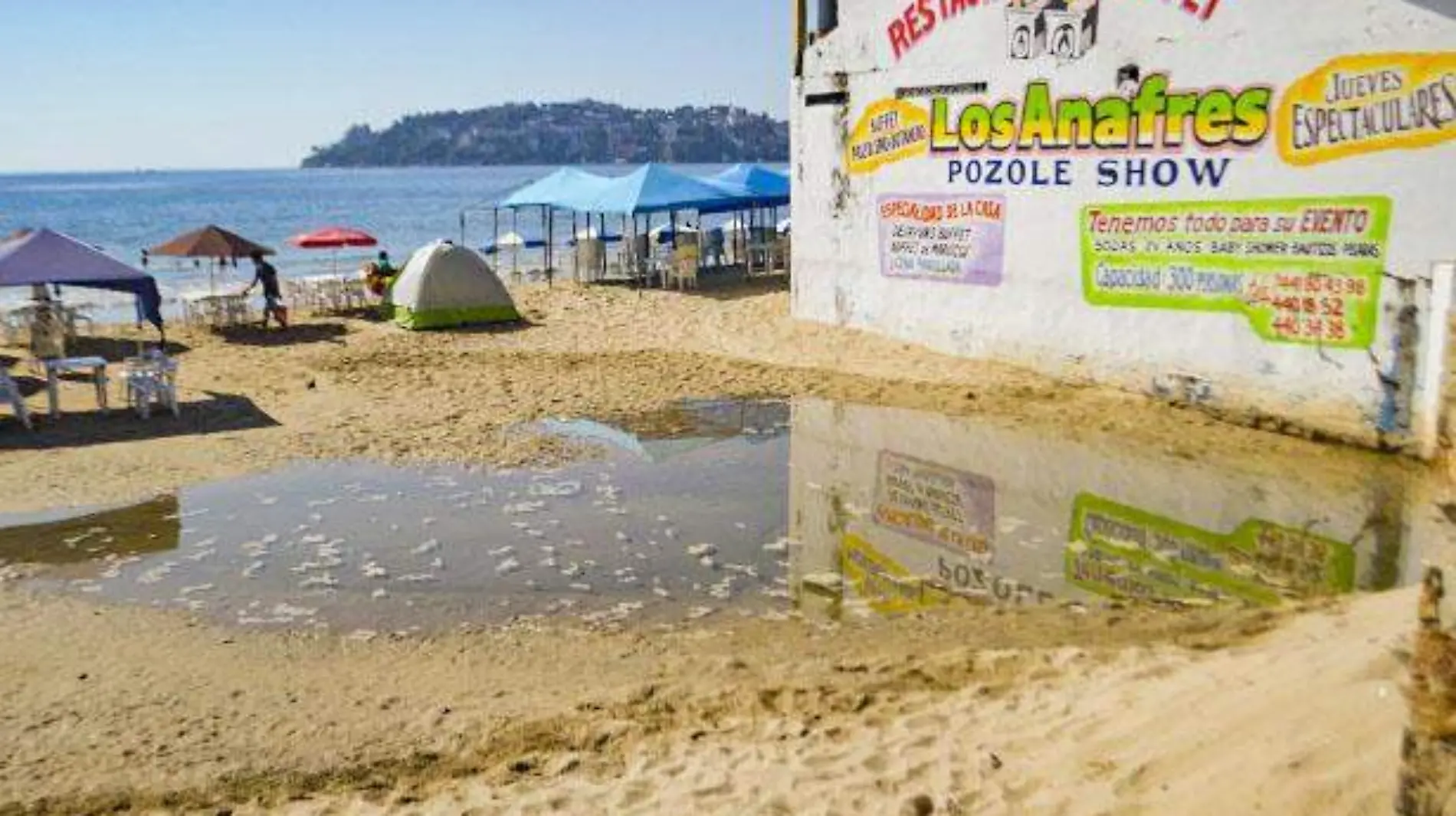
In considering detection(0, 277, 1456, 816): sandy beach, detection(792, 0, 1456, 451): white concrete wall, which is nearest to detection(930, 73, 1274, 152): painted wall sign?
detection(792, 0, 1456, 451): white concrete wall

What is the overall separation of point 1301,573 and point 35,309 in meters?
17.5

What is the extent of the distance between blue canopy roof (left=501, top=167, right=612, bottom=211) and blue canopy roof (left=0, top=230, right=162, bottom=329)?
10.5 metres

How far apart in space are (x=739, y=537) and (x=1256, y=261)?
627cm

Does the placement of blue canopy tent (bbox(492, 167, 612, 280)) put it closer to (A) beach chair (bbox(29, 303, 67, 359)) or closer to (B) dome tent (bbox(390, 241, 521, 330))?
(B) dome tent (bbox(390, 241, 521, 330))

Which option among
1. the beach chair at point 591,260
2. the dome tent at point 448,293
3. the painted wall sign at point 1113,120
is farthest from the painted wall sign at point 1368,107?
the beach chair at point 591,260

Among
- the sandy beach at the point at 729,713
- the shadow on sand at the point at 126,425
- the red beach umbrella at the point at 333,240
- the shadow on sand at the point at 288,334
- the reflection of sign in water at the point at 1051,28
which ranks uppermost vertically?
the reflection of sign in water at the point at 1051,28

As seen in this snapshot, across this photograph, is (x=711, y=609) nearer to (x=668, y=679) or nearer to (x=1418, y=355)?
(x=668, y=679)

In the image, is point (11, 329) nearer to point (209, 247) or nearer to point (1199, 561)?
point (209, 247)

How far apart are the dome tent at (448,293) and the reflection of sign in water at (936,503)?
10848 millimetres

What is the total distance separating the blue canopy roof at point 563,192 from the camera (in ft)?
79.6

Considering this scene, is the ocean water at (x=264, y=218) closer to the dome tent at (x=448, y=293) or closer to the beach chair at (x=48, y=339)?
the dome tent at (x=448, y=293)

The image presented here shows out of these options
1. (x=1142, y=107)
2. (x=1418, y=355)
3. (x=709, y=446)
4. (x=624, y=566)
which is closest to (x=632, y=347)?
(x=709, y=446)

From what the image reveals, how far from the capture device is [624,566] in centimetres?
841

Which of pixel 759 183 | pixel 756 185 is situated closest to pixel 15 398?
pixel 756 185
